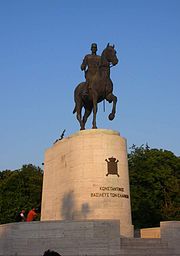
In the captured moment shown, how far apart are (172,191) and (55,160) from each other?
67.7ft

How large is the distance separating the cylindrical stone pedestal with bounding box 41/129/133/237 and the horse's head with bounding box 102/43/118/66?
360 centimetres

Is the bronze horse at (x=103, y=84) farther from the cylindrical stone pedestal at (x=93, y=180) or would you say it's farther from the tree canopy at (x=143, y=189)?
the tree canopy at (x=143, y=189)

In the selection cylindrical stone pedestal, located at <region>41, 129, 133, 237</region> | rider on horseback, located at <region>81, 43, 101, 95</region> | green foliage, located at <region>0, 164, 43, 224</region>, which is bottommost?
cylindrical stone pedestal, located at <region>41, 129, 133, 237</region>

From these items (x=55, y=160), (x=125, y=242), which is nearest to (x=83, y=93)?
(x=55, y=160)

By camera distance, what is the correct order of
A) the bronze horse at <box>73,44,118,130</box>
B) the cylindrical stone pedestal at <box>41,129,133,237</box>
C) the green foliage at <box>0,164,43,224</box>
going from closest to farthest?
the cylindrical stone pedestal at <box>41,129,133,237</box>
the bronze horse at <box>73,44,118,130</box>
the green foliage at <box>0,164,43,224</box>

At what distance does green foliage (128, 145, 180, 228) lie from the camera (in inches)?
1581

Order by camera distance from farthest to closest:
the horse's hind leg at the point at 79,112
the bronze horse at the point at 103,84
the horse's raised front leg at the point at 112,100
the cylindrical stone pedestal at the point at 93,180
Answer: the horse's hind leg at the point at 79,112 < the horse's raised front leg at the point at 112,100 < the bronze horse at the point at 103,84 < the cylindrical stone pedestal at the point at 93,180

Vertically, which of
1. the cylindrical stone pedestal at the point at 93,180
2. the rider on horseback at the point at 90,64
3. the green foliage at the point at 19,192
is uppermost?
the rider on horseback at the point at 90,64

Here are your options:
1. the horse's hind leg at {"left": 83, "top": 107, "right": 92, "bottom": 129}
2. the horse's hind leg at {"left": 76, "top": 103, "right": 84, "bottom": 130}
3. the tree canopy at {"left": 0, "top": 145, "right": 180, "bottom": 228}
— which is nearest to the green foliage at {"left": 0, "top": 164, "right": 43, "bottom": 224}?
the tree canopy at {"left": 0, "top": 145, "right": 180, "bottom": 228}

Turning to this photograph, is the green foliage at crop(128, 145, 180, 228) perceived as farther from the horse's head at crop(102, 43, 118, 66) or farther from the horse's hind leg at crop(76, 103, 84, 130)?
the horse's head at crop(102, 43, 118, 66)

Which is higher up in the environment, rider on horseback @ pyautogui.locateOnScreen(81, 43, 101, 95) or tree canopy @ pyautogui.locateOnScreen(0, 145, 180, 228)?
rider on horseback @ pyautogui.locateOnScreen(81, 43, 101, 95)

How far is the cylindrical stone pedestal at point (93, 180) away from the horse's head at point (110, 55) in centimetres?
360

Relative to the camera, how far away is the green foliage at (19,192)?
43438 millimetres

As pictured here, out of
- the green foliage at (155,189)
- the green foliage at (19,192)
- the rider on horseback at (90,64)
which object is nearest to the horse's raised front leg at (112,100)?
the rider on horseback at (90,64)
